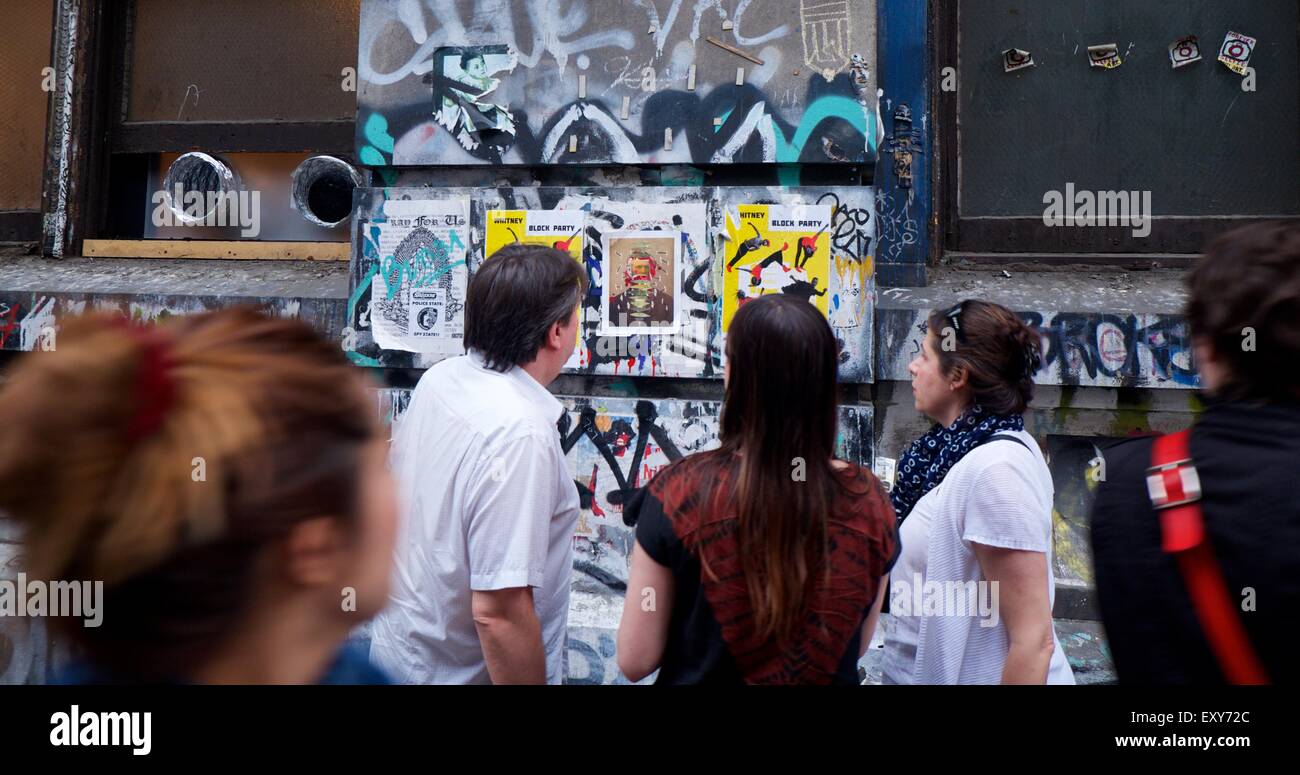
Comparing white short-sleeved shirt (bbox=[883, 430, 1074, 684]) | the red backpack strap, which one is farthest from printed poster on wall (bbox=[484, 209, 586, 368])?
the red backpack strap

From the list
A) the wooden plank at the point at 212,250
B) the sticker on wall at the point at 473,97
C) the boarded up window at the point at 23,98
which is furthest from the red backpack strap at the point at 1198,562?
the boarded up window at the point at 23,98

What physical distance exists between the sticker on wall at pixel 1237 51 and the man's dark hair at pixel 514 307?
374 cm

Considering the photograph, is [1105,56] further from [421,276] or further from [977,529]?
[421,276]

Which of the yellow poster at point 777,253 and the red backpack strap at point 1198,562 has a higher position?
the yellow poster at point 777,253

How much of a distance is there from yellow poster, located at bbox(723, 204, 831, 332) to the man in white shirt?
175 cm

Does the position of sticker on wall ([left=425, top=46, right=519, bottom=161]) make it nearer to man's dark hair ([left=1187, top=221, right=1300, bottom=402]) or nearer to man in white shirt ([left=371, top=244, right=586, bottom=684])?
man in white shirt ([left=371, top=244, right=586, bottom=684])

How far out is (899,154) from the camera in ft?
13.8

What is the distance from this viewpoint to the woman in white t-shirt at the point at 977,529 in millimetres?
2086

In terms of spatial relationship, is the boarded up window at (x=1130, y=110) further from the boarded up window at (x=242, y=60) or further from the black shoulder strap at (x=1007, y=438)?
the boarded up window at (x=242, y=60)

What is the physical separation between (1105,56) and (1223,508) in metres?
3.78

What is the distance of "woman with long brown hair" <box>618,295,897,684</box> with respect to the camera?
5.58 feet
